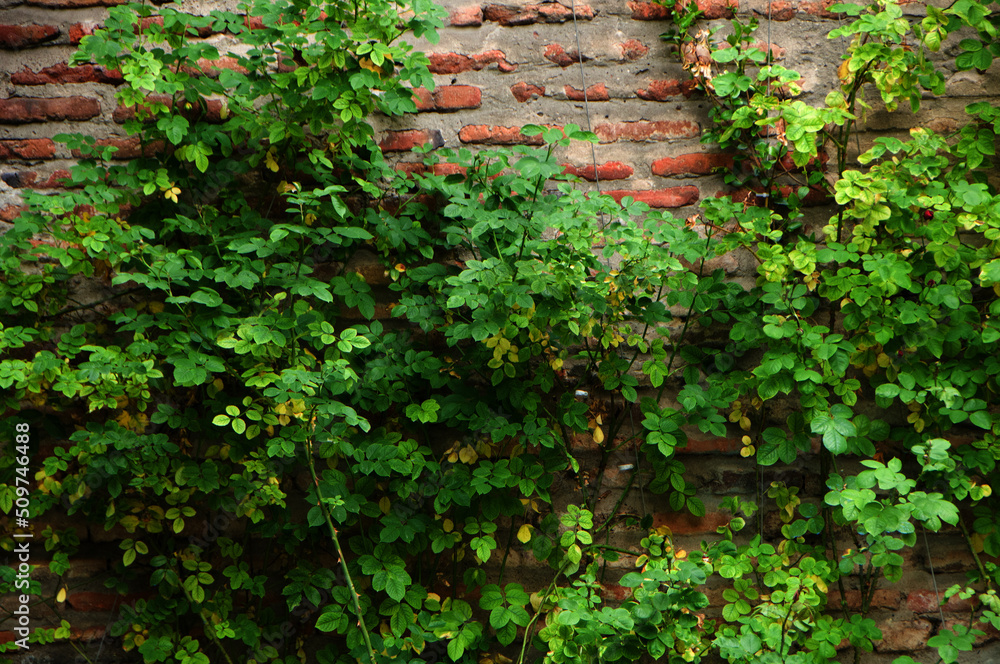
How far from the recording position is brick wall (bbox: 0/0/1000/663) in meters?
2.00

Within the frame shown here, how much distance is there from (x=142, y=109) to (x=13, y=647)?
164 cm

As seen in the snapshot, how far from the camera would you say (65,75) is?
2.04 m

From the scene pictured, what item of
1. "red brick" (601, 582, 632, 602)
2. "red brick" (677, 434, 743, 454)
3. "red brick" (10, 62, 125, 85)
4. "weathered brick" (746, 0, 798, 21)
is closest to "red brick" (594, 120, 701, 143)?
"weathered brick" (746, 0, 798, 21)

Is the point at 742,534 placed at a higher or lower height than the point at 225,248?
lower

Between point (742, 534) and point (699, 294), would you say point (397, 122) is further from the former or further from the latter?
point (742, 534)

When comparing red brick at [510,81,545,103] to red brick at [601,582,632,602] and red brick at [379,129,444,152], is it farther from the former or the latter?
red brick at [601,582,632,602]

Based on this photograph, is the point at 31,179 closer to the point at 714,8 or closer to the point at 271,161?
the point at 271,161

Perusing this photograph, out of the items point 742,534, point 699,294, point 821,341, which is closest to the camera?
point 821,341

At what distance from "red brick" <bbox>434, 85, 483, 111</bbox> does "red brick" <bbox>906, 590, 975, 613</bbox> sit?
6.56ft

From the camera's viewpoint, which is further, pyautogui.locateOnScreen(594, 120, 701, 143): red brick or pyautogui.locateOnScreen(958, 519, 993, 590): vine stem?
pyautogui.locateOnScreen(594, 120, 701, 143): red brick

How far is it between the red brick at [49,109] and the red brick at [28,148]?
0.07 metres

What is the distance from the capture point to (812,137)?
70.2 inches

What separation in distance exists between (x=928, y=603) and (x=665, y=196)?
1.46 meters

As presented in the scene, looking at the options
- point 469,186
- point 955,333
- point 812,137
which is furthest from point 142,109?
point 955,333
